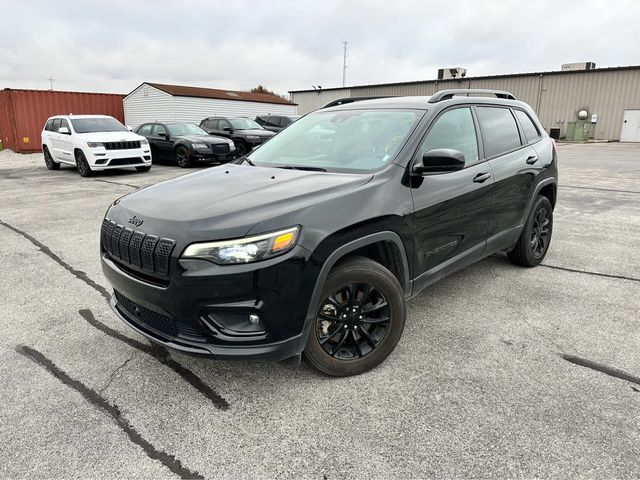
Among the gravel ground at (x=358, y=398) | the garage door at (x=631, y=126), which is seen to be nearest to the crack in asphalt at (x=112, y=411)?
the gravel ground at (x=358, y=398)

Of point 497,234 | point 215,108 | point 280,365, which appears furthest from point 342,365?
point 215,108

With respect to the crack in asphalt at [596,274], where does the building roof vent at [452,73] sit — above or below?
above

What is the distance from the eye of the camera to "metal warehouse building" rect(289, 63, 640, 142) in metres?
31.8

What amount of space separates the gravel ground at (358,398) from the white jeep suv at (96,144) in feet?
28.0

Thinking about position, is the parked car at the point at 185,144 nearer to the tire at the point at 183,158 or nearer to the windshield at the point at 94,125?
the tire at the point at 183,158

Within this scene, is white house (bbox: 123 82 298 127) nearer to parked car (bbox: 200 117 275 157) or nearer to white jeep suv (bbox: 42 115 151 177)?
parked car (bbox: 200 117 275 157)

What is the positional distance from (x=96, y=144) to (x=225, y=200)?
1088 centimetres

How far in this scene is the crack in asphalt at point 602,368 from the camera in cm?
272

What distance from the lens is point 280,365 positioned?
2.89 m

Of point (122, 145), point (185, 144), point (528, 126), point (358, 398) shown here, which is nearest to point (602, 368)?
point (358, 398)

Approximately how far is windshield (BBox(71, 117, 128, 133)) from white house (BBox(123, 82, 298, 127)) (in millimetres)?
13241

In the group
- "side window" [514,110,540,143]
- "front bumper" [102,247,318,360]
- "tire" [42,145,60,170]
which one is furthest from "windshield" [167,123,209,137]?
"front bumper" [102,247,318,360]

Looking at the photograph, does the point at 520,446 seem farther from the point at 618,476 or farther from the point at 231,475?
the point at 231,475

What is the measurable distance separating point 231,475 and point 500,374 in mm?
1683
